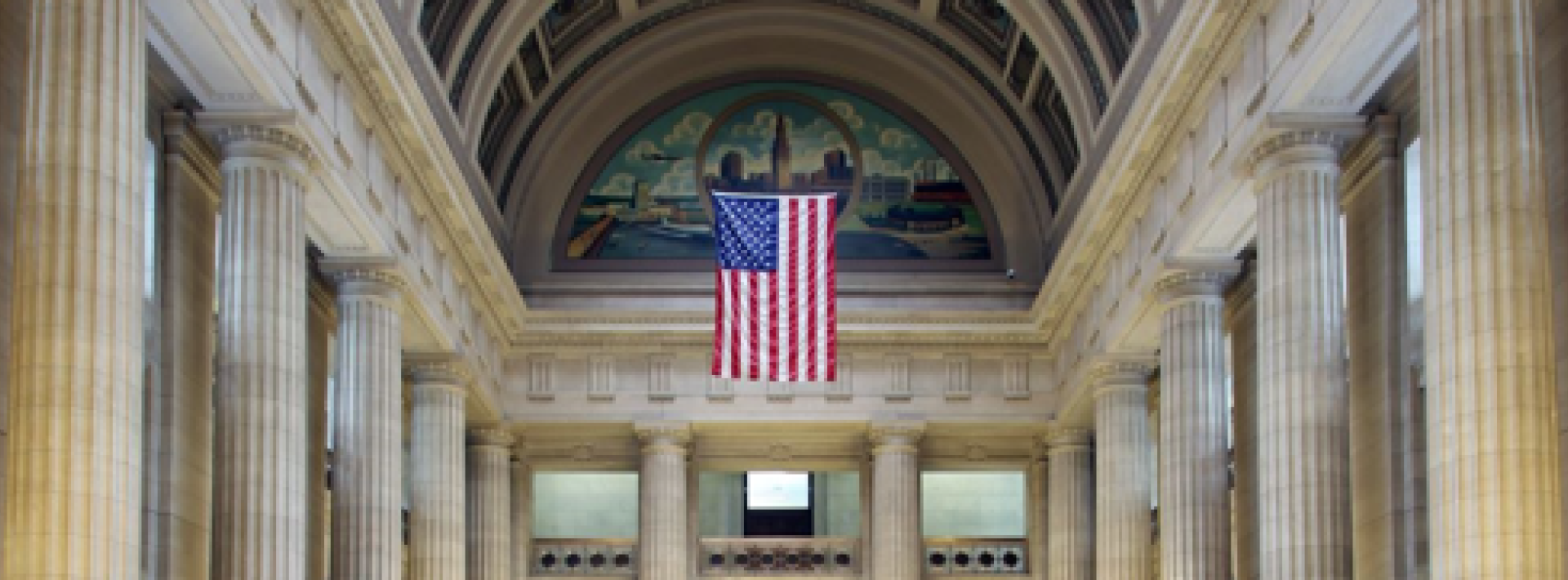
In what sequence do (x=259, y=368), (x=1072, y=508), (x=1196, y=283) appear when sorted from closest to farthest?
(x=259, y=368) < (x=1196, y=283) < (x=1072, y=508)

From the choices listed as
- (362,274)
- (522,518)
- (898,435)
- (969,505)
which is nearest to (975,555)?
(898,435)

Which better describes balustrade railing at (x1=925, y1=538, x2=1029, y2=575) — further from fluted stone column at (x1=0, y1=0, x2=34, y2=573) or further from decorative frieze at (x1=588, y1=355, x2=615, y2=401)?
fluted stone column at (x1=0, y1=0, x2=34, y2=573)

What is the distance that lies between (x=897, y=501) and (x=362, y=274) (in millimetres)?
14637

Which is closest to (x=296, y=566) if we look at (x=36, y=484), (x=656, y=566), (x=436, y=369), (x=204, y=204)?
(x=204, y=204)

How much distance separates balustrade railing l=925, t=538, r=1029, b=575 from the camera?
43.8m

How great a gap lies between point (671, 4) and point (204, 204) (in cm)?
1699

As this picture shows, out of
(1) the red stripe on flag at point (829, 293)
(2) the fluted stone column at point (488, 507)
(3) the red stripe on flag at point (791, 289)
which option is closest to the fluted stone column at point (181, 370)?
(3) the red stripe on flag at point (791, 289)

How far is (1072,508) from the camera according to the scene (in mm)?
41656

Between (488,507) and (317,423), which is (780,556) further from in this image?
(317,423)

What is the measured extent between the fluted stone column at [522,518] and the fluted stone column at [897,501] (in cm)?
706

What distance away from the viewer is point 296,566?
25.1m

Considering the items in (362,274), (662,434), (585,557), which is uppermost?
(362,274)

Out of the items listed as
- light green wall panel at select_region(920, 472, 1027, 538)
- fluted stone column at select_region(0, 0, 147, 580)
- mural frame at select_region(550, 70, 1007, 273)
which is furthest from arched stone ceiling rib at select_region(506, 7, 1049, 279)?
fluted stone column at select_region(0, 0, 147, 580)

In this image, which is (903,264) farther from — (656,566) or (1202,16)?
(1202,16)
